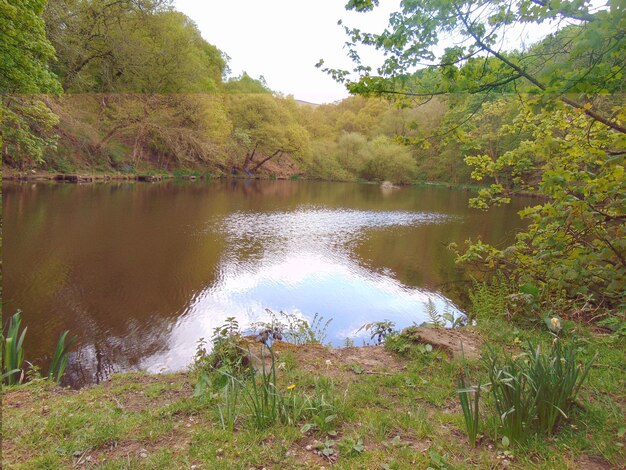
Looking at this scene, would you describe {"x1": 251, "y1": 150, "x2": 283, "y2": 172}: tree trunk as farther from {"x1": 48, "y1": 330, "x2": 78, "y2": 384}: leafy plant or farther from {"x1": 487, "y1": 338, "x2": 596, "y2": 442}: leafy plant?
{"x1": 487, "y1": 338, "x2": 596, "y2": 442}: leafy plant

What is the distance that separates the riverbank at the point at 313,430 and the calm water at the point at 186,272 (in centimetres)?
180

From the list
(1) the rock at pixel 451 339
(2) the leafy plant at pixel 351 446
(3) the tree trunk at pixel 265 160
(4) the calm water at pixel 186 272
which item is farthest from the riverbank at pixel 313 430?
(3) the tree trunk at pixel 265 160

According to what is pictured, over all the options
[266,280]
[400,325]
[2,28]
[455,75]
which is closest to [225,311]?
[266,280]

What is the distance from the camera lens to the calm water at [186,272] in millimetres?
5816

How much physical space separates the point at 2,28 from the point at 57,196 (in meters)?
10.2

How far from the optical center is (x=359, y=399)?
2941 millimetres

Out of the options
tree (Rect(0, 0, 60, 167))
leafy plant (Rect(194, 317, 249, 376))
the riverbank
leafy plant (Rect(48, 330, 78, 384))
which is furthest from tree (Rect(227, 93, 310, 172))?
the riverbank

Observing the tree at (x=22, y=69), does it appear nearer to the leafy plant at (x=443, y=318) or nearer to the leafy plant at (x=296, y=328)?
the leafy plant at (x=296, y=328)

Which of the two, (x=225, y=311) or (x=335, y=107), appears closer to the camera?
(x=225, y=311)

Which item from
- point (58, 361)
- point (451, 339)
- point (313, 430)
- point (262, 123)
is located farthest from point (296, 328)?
point (262, 123)

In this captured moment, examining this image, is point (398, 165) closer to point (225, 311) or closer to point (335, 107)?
point (335, 107)

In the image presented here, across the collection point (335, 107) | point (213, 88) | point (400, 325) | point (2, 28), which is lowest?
point (400, 325)

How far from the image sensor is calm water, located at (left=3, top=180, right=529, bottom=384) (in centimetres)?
582

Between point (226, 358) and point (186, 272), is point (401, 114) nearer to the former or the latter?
point (186, 272)
